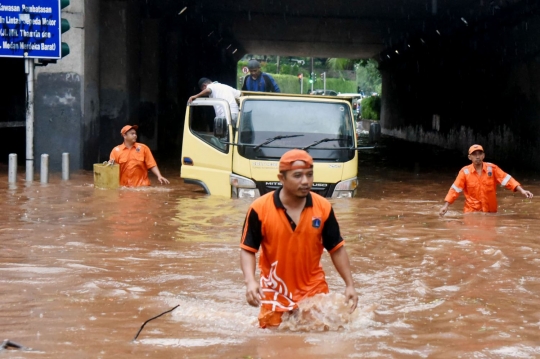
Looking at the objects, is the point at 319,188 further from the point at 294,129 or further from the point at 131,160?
the point at 131,160

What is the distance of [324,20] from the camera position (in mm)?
32781

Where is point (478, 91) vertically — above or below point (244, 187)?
above

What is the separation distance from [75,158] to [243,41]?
71.2ft

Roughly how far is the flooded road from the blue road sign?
319 cm

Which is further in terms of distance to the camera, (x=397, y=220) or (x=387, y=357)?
(x=397, y=220)

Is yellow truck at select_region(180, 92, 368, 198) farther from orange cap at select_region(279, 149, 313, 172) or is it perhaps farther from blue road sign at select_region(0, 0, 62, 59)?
orange cap at select_region(279, 149, 313, 172)

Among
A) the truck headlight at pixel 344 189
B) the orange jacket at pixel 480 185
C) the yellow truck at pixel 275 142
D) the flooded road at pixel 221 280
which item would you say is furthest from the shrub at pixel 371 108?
the orange jacket at pixel 480 185

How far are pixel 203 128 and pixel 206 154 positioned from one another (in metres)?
0.92

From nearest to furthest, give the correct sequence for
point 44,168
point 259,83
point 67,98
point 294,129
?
point 294,129
point 259,83
point 44,168
point 67,98

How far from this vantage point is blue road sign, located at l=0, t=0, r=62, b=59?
54.0 ft

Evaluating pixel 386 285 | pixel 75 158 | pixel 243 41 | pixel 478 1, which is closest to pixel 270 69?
pixel 243 41

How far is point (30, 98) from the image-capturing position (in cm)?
1670

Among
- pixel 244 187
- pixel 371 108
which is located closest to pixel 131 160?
pixel 244 187

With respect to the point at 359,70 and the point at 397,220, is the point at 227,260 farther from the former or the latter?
the point at 359,70
